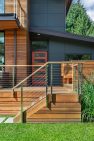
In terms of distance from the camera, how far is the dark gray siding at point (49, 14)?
23281mm

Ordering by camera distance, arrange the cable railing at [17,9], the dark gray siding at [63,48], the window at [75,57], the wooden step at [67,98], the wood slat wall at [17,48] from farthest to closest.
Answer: the window at [75,57] < the dark gray siding at [63,48] < the wood slat wall at [17,48] < the cable railing at [17,9] < the wooden step at [67,98]

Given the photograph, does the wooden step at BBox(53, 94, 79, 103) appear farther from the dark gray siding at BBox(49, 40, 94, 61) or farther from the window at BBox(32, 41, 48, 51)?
the window at BBox(32, 41, 48, 51)

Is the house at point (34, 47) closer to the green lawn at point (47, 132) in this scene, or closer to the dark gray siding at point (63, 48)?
the dark gray siding at point (63, 48)

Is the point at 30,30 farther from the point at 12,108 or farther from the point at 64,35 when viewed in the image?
the point at 12,108

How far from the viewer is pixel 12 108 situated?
14.9 meters

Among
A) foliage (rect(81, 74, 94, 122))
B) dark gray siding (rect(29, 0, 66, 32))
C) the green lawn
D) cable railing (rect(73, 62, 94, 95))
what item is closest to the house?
dark gray siding (rect(29, 0, 66, 32))

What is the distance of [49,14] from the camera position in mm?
23359

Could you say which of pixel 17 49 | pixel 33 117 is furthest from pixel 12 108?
pixel 17 49

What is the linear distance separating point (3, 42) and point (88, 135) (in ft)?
37.5

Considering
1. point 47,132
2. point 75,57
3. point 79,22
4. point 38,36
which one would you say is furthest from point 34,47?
point 79,22

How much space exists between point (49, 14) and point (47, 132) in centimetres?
1428

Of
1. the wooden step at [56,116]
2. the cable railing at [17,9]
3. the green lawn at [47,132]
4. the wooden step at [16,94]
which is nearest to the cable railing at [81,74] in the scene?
the wooden step at [56,116]

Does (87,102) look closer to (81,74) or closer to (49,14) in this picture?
(81,74)

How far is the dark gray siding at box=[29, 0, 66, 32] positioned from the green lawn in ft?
42.2
